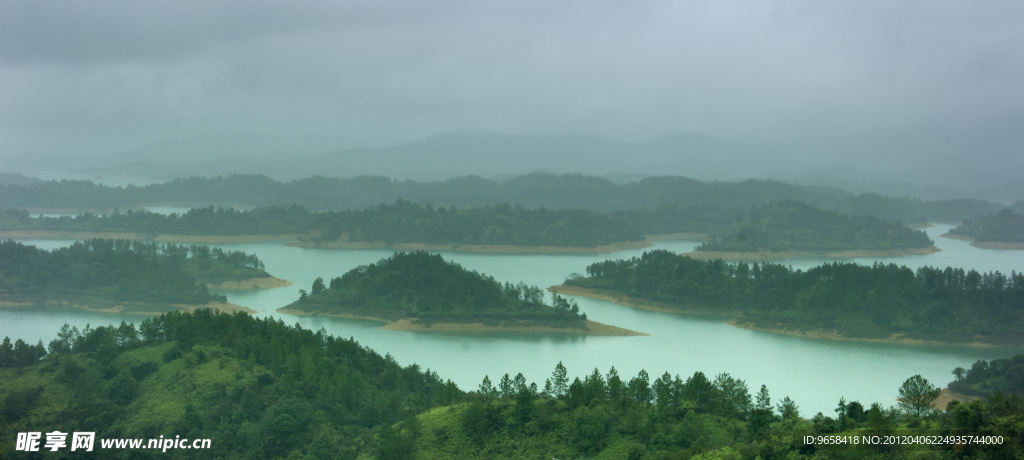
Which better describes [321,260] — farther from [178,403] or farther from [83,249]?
[178,403]

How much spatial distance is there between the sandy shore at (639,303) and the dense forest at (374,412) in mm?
18551

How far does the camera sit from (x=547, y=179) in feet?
347

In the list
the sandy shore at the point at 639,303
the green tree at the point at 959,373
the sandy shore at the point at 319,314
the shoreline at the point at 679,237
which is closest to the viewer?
the green tree at the point at 959,373

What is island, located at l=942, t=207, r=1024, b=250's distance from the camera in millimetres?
61375

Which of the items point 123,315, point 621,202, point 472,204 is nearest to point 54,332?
point 123,315

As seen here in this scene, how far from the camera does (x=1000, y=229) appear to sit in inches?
2452

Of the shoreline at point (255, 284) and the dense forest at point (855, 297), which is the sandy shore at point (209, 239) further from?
the dense forest at point (855, 297)

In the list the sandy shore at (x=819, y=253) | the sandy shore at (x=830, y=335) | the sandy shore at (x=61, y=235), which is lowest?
the sandy shore at (x=830, y=335)

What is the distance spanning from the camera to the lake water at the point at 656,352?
23.7m

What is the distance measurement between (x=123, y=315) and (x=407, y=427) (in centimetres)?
2431

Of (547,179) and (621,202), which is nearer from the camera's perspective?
(621,202)

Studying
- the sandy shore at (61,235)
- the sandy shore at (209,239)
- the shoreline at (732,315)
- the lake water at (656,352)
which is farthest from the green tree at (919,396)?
the sandy shore at (61,235)

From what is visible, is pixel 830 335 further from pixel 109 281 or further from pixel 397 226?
pixel 397 226

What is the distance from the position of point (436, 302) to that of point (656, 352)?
9717mm
